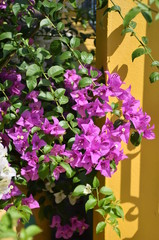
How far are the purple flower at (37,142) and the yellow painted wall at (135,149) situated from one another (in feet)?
1.13

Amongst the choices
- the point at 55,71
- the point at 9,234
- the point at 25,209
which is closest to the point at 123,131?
the point at 55,71

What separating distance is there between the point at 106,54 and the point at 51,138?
0.38 m

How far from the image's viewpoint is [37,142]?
1.21 meters

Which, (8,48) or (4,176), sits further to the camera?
(8,48)

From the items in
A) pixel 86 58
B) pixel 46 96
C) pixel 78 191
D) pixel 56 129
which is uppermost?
pixel 86 58

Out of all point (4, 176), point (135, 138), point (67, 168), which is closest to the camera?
point (4, 176)

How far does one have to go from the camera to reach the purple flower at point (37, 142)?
121cm

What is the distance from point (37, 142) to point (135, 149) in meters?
0.42

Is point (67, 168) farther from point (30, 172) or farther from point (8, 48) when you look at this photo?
point (8, 48)

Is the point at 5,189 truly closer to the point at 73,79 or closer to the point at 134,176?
the point at 73,79

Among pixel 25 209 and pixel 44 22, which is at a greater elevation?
pixel 44 22

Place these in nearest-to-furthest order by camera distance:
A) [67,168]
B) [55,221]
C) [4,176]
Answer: [4,176] → [67,168] → [55,221]

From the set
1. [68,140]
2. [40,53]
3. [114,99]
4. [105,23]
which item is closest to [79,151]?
[68,140]

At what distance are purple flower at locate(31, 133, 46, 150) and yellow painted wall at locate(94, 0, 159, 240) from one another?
0.34 m
